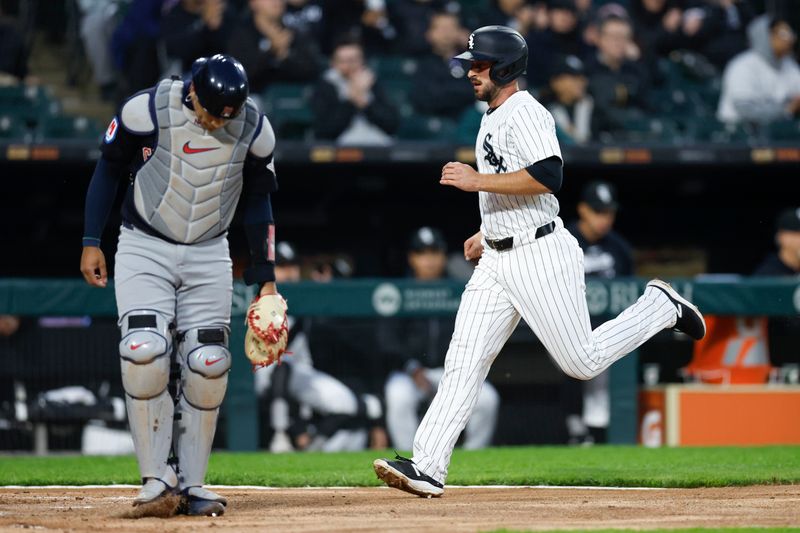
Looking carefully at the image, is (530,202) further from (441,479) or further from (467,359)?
(441,479)

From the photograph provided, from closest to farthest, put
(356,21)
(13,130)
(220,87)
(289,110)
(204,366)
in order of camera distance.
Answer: (220,87), (204,366), (13,130), (289,110), (356,21)

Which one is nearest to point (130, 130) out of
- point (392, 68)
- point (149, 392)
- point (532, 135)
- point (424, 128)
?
point (149, 392)

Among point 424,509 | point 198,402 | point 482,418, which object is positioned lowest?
point 482,418

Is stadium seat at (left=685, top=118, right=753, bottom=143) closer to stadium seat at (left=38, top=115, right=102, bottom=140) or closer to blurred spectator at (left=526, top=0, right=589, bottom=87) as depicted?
blurred spectator at (left=526, top=0, right=589, bottom=87)

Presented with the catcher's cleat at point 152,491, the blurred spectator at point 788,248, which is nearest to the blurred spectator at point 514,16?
the blurred spectator at point 788,248

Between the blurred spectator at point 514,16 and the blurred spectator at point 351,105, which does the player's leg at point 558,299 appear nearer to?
the blurred spectator at point 351,105

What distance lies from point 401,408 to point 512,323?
3.16 metres

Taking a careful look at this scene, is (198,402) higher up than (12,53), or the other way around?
(12,53)

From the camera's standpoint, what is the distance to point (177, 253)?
488 cm

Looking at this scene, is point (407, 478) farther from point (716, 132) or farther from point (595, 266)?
point (716, 132)

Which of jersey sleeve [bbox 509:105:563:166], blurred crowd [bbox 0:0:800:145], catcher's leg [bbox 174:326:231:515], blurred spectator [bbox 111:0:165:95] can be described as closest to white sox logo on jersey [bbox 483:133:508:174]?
jersey sleeve [bbox 509:105:563:166]

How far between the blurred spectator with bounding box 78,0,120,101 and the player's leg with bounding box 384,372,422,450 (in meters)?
4.45

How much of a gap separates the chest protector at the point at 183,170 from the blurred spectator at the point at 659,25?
327 inches

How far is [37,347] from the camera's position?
8266mm
